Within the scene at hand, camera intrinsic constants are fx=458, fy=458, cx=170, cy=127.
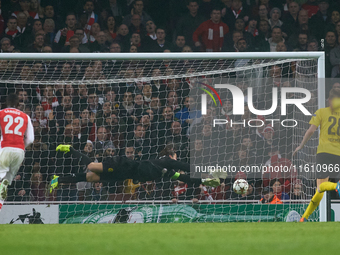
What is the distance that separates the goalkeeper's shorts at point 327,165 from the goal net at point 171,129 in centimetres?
29

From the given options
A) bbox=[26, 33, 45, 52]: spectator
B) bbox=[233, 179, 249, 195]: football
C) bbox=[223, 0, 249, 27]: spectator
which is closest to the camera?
bbox=[233, 179, 249, 195]: football

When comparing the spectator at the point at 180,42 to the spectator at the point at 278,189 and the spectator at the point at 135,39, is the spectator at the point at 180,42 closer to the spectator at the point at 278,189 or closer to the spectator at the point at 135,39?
the spectator at the point at 135,39

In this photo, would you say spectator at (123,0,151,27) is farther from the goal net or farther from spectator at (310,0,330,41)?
spectator at (310,0,330,41)

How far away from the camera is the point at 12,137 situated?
219 inches

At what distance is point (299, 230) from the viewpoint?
3.57 meters

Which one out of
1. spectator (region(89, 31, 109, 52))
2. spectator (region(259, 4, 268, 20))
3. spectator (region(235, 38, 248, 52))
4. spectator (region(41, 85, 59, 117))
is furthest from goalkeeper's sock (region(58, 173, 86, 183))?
spectator (region(259, 4, 268, 20))

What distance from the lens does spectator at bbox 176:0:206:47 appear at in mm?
8578

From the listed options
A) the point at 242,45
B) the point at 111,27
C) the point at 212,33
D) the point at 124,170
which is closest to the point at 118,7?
the point at 111,27

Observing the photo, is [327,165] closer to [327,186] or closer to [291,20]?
[327,186]

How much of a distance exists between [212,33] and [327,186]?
4159 millimetres

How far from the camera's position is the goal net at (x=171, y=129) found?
6078mm

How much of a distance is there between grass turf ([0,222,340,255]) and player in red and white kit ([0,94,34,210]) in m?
1.82

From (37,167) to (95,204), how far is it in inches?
48.7

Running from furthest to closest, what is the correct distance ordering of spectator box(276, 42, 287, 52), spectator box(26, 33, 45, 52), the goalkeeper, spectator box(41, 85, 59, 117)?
spectator box(26, 33, 45, 52), spectator box(276, 42, 287, 52), spectator box(41, 85, 59, 117), the goalkeeper
